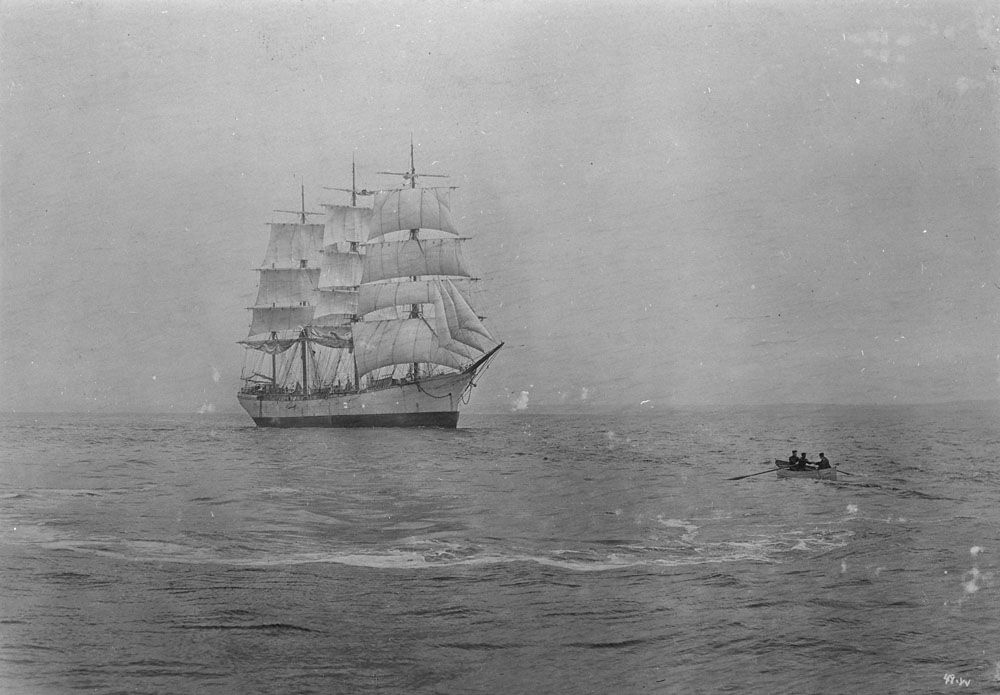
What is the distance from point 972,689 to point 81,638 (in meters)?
13.4

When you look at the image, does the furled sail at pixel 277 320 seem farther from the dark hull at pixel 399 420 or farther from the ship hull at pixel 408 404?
the dark hull at pixel 399 420

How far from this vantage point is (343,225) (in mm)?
103438

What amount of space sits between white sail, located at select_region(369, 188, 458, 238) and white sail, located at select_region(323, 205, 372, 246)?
28.5ft

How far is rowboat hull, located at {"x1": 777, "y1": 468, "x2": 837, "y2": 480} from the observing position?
142 feet

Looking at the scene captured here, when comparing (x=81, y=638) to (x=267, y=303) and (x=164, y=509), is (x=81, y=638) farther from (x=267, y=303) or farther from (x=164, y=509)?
(x=267, y=303)

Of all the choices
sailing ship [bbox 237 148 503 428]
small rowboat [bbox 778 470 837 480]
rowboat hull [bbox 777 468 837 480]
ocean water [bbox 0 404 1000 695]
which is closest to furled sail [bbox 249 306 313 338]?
sailing ship [bbox 237 148 503 428]

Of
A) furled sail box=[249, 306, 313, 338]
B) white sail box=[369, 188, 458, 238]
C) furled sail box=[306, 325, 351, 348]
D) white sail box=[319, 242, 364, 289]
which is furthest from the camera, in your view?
furled sail box=[306, 325, 351, 348]

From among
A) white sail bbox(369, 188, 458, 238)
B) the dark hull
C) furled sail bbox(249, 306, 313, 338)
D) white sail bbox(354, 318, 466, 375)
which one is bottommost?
the dark hull

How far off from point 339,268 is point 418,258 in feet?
36.5

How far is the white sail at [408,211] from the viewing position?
93.9 m

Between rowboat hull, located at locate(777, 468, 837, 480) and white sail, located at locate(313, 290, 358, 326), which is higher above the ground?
white sail, located at locate(313, 290, 358, 326)

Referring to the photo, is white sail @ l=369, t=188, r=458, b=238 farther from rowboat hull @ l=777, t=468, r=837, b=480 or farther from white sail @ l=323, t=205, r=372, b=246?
rowboat hull @ l=777, t=468, r=837, b=480

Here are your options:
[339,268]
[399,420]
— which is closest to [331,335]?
[339,268]

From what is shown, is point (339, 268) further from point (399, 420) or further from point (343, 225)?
point (399, 420)
